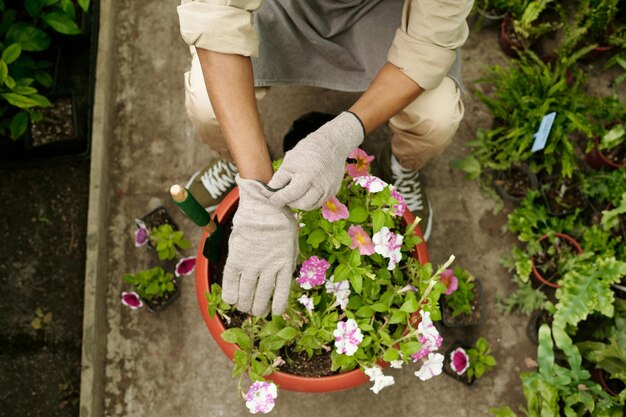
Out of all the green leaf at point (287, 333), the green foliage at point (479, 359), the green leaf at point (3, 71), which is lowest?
the green foliage at point (479, 359)

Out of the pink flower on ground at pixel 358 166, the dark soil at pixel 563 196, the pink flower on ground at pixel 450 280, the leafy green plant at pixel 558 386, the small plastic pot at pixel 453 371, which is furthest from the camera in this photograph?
the dark soil at pixel 563 196

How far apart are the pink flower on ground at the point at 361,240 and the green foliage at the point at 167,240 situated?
3.33ft

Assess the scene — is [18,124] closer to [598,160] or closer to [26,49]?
[26,49]

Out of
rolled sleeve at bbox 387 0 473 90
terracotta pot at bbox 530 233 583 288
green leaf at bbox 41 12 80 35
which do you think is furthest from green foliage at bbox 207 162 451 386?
green leaf at bbox 41 12 80 35

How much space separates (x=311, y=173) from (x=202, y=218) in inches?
13.5

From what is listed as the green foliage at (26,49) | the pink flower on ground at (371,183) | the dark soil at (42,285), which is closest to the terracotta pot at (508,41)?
the pink flower on ground at (371,183)

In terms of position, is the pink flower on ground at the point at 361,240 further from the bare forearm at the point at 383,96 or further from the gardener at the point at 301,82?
the bare forearm at the point at 383,96

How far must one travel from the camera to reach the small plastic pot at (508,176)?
8.22 ft

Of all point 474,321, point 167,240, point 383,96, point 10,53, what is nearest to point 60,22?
point 10,53

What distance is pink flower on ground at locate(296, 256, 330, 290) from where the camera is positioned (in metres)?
1.51

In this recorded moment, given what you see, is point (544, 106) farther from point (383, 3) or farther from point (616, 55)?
point (383, 3)

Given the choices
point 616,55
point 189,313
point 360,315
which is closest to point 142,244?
point 189,313

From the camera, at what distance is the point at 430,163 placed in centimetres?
265

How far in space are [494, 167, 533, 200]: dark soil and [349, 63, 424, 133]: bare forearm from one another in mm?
1013
